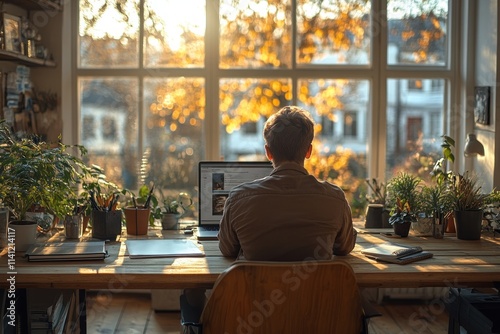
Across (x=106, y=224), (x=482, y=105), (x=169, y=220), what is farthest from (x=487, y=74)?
(x=106, y=224)

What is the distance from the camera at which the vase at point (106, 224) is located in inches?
127

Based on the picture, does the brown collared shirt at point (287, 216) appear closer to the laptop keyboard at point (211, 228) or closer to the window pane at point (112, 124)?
the laptop keyboard at point (211, 228)

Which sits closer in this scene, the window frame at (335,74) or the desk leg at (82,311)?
the desk leg at (82,311)

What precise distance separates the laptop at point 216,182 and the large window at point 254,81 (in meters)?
1.16

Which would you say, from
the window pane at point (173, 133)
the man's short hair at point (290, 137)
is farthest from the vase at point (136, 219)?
the window pane at point (173, 133)

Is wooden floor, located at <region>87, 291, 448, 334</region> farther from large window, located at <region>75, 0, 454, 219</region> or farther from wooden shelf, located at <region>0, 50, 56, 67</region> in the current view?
wooden shelf, located at <region>0, 50, 56, 67</region>

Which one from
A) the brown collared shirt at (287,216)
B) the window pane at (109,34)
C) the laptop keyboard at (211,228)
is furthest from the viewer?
the window pane at (109,34)

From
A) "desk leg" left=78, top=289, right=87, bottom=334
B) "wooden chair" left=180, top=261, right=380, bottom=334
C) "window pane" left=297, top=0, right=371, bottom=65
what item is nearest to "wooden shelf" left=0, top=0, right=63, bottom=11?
"window pane" left=297, top=0, right=371, bottom=65

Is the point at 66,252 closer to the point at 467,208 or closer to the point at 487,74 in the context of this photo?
the point at 467,208

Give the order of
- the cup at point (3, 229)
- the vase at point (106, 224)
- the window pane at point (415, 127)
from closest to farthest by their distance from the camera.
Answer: the cup at point (3, 229) → the vase at point (106, 224) → the window pane at point (415, 127)

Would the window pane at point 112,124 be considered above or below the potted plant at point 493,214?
above

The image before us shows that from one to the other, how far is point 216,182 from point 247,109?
124 cm

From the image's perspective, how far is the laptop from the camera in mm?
3533

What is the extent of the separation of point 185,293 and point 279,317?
0.47 metres
